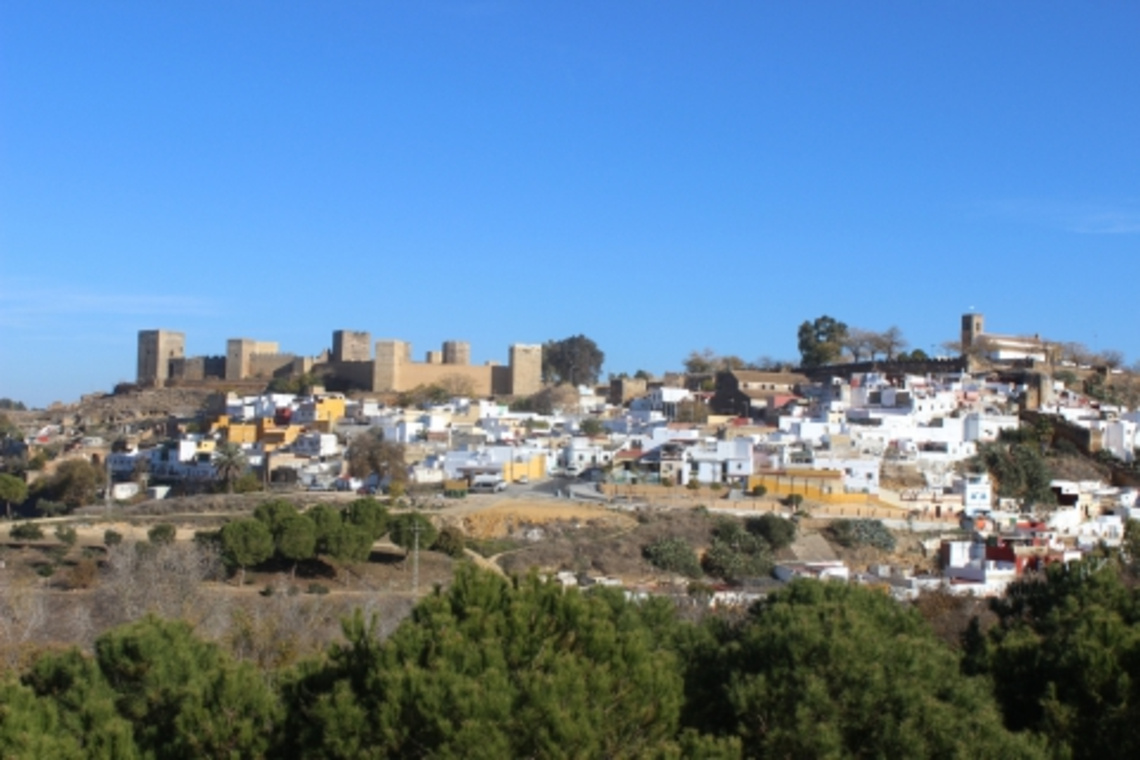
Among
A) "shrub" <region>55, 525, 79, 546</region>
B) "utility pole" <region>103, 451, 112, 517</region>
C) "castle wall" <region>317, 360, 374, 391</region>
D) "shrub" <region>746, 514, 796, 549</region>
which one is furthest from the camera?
"castle wall" <region>317, 360, 374, 391</region>

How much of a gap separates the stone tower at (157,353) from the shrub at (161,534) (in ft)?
114

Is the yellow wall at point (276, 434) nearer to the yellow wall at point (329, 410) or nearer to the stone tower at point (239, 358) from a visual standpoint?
the yellow wall at point (329, 410)

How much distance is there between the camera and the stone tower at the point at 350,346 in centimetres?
5503

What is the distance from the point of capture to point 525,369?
175 ft

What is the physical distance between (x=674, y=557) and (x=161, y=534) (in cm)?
913

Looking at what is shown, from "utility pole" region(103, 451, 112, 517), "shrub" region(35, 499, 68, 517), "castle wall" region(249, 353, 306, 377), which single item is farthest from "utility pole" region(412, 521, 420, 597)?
"castle wall" region(249, 353, 306, 377)

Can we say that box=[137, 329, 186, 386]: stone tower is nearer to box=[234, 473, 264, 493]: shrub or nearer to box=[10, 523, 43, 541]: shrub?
box=[234, 473, 264, 493]: shrub

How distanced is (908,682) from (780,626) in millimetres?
1003

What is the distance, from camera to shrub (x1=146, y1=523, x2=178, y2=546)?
79.4 ft

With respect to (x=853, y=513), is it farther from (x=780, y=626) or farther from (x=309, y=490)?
(x=780, y=626)

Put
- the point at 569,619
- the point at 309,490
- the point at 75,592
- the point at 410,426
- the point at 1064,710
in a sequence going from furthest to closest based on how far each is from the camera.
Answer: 1. the point at 410,426
2. the point at 309,490
3. the point at 75,592
4. the point at 1064,710
5. the point at 569,619

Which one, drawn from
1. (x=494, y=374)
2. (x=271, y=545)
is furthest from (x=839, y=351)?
(x=271, y=545)

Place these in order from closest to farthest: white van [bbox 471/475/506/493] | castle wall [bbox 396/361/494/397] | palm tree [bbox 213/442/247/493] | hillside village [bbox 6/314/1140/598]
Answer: hillside village [bbox 6/314/1140/598]
white van [bbox 471/475/506/493]
palm tree [bbox 213/442/247/493]
castle wall [bbox 396/361/494/397]

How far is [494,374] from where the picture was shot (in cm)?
5400
